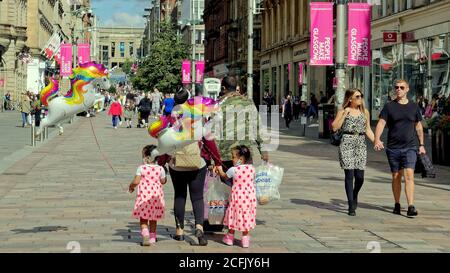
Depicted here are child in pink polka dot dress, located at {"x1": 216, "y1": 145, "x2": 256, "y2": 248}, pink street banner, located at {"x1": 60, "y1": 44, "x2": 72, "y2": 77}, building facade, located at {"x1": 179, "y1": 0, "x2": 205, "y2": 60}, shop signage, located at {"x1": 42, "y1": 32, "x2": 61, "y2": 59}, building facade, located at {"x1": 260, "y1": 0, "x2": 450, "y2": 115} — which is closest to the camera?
child in pink polka dot dress, located at {"x1": 216, "y1": 145, "x2": 256, "y2": 248}

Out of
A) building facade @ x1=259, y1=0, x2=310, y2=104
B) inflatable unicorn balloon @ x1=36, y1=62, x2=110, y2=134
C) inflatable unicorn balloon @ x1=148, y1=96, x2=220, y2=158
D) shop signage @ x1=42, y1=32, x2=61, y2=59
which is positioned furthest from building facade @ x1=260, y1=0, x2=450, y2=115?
inflatable unicorn balloon @ x1=148, y1=96, x2=220, y2=158

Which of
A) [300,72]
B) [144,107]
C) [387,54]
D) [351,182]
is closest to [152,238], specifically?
[351,182]

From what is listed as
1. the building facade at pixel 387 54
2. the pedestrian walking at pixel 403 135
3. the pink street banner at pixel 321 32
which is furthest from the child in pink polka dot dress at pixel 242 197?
the building facade at pixel 387 54

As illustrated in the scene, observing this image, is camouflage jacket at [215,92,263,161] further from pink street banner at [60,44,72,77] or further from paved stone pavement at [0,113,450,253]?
pink street banner at [60,44,72,77]

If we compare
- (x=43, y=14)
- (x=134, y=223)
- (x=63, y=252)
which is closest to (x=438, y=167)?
(x=134, y=223)

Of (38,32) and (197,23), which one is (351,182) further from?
(197,23)

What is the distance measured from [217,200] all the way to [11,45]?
5884cm

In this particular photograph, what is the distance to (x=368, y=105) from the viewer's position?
43344 mm

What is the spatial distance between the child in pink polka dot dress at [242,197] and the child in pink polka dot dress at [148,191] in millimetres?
757

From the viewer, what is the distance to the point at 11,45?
6556 centimetres

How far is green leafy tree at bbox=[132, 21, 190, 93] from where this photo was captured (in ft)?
276

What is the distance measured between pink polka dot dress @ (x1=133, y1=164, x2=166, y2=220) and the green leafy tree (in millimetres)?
74879

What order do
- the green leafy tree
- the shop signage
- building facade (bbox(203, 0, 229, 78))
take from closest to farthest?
1. the shop signage
2. the green leafy tree
3. building facade (bbox(203, 0, 229, 78))
